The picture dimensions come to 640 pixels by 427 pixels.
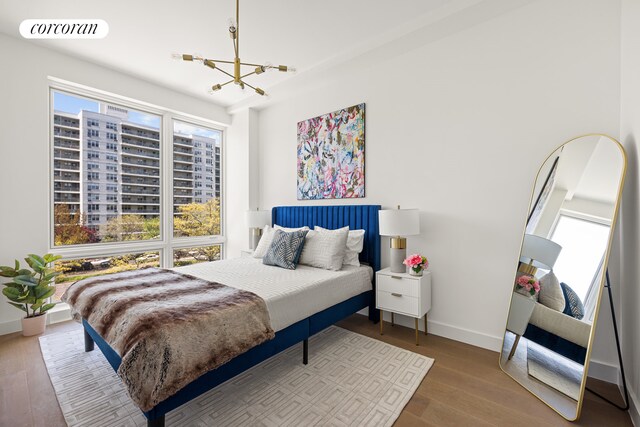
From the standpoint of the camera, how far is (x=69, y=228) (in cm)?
334

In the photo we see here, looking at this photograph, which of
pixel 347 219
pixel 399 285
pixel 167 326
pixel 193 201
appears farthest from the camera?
pixel 193 201

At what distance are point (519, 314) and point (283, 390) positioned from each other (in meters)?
1.85

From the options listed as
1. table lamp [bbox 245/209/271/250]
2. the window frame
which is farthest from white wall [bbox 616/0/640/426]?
the window frame

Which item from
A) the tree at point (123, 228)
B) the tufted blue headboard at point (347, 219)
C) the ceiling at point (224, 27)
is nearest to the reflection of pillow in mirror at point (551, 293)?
the tufted blue headboard at point (347, 219)

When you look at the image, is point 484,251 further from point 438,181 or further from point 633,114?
point 633,114

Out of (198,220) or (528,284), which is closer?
(528,284)

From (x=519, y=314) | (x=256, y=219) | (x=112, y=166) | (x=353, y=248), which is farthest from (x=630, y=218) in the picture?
(x=112, y=166)

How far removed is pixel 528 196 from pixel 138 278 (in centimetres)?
334

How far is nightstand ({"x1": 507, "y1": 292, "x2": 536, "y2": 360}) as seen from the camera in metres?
2.08

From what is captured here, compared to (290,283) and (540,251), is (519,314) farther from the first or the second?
(290,283)

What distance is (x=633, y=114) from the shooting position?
1710mm

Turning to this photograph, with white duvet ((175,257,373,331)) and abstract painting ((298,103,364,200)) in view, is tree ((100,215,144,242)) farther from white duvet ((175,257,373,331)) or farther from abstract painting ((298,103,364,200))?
abstract painting ((298,103,364,200))

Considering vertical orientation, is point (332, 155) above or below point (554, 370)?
above

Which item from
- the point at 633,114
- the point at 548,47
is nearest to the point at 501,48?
the point at 548,47
